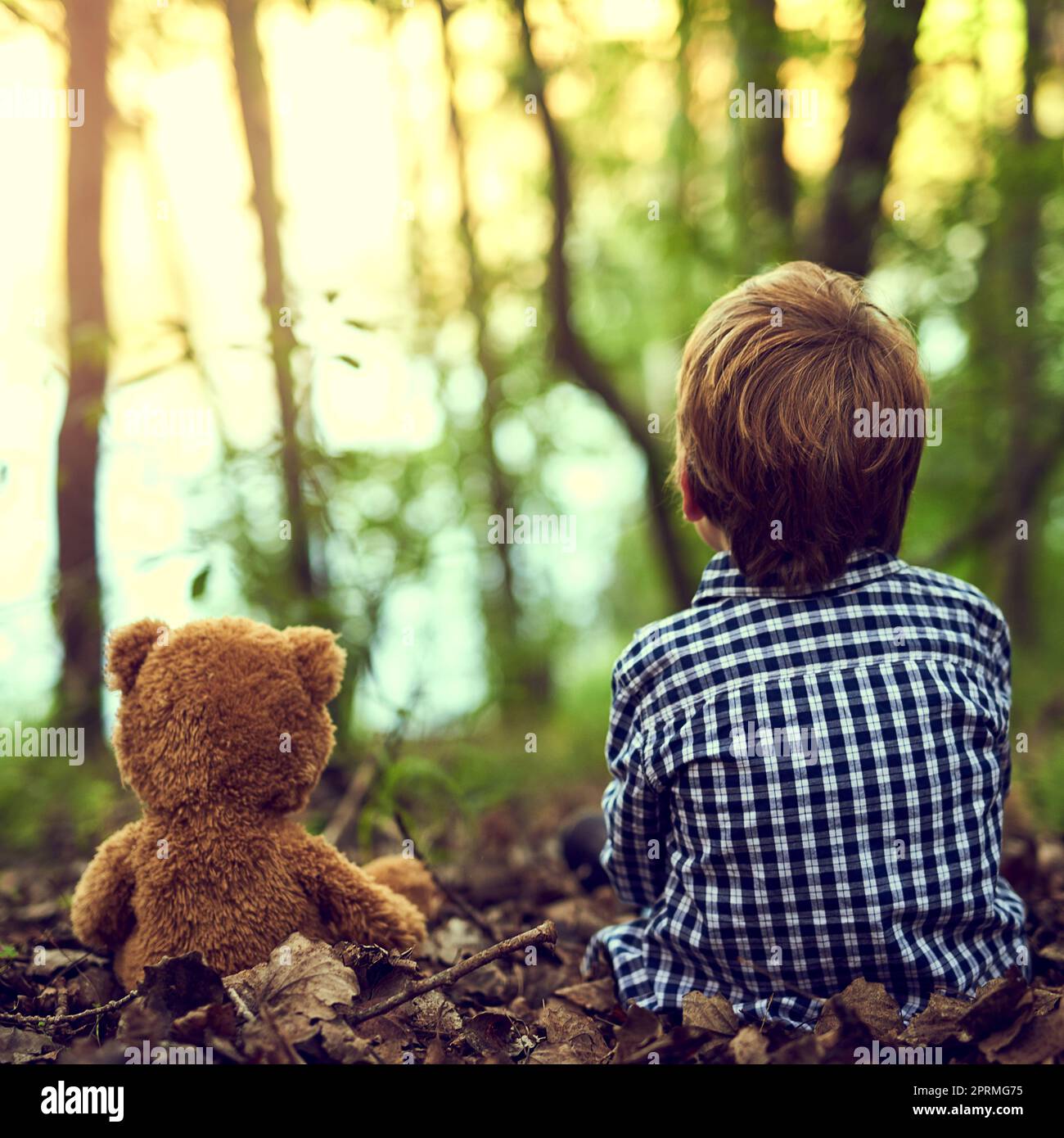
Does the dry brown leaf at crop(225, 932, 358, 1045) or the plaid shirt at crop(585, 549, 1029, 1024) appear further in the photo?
the plaid shirt at crop(585, 549, 1029, 1024)

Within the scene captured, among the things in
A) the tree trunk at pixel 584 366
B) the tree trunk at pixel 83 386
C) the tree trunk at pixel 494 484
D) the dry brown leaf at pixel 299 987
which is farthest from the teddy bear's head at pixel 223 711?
the tree trunk at pixel 494 484

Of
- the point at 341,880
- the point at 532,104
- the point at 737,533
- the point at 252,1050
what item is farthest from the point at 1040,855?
the point at 532,104

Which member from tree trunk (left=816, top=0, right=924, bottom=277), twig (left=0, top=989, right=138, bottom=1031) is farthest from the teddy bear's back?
tree trunk (left=816, top=0, right=924, bottom=277)

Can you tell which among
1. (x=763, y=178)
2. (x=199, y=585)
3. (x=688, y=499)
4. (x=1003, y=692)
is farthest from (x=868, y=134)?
(x=199, y=585)

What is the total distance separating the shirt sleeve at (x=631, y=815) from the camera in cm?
206

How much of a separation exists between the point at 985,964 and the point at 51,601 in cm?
339

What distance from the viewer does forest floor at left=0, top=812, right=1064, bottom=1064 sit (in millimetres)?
1629

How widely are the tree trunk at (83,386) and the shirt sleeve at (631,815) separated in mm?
2564

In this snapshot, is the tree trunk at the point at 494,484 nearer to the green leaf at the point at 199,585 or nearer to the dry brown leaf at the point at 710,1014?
the green leaf at the point at 199,585

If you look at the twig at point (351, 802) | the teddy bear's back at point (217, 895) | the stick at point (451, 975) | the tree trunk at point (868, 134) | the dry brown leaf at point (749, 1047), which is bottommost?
the twig at point (351, 802)

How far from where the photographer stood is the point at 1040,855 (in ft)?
9.99

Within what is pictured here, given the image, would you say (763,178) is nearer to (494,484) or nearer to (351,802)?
(494,484)

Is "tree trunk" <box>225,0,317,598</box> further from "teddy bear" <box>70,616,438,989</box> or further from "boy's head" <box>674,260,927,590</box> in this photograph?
"boy's head" <box>674,260,927,590</box>
